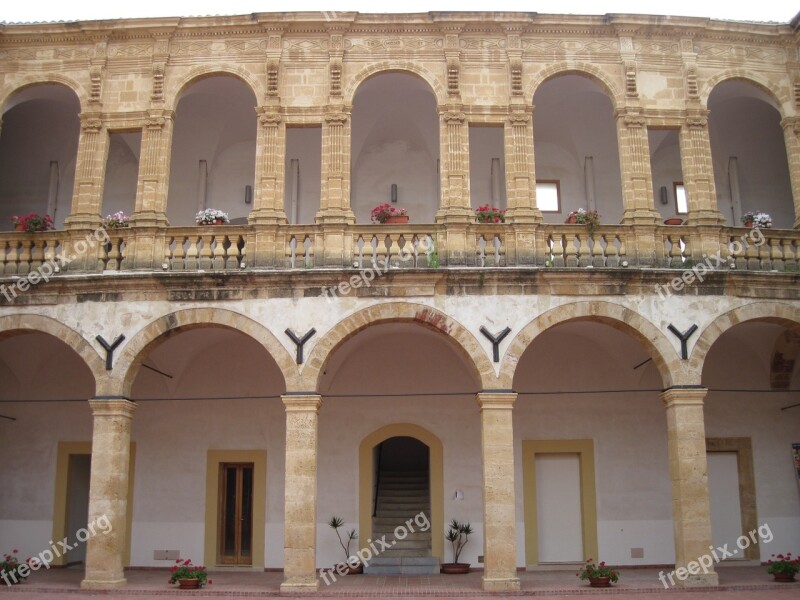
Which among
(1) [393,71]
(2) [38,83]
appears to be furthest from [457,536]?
(2) [38,83]

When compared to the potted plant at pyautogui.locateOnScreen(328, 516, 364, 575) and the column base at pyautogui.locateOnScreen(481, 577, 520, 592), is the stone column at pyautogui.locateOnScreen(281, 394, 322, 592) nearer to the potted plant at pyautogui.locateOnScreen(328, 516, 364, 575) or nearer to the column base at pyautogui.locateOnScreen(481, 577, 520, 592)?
the potted plant at pyautogui.locateOnScreen(328, 516, 364, 575)

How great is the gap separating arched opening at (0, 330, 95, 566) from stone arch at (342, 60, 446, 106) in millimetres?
7492

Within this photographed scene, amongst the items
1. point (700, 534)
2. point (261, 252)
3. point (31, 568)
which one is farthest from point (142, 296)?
point (700, 534)

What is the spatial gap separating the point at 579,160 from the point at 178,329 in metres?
9.18

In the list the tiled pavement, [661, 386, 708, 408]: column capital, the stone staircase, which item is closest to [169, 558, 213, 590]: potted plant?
the tiled pavement

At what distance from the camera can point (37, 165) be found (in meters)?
18.1

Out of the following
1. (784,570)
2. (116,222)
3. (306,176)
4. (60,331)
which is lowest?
(784,570)

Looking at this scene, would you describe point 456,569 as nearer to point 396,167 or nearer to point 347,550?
point 347,550

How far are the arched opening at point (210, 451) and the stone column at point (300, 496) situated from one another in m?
2.83

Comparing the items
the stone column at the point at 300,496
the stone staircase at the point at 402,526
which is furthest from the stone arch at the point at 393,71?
the stone staircase at the point at 402,526

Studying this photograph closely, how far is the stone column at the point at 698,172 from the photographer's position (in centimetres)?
1473

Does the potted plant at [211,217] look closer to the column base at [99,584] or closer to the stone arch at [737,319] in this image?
the column base at [99,584]

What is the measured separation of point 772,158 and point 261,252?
11301 millimetres

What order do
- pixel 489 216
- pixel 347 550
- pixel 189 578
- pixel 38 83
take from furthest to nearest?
1. pixel 347 550
2. pixel 38 83
3. pixel 489 216
4. pixel 189 578
